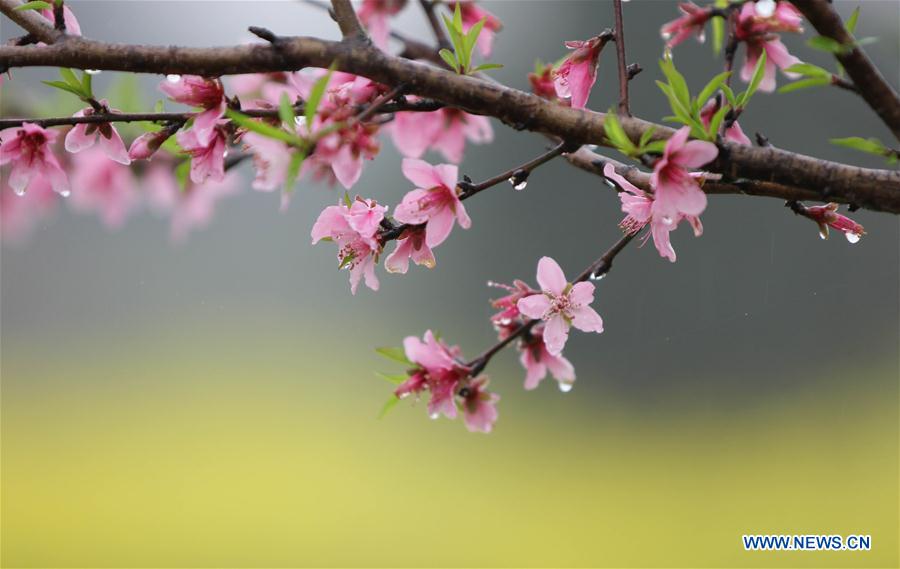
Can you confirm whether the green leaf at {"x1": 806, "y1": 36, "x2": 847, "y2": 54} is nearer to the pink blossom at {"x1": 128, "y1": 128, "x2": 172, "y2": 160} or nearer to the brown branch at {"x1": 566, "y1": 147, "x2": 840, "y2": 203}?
the brown branch at {"x1": 566, "y1": 147, "x2": 840, "y2": 203}

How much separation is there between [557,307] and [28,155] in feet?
1.50

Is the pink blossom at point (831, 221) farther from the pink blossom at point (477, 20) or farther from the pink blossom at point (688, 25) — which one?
the pink blossom at point (477, 20)

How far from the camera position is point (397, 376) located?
748mm

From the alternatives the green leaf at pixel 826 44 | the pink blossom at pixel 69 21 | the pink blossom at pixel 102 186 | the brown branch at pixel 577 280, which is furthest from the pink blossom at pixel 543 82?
the pink blossom at pixel 102 186

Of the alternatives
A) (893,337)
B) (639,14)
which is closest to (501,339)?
(639,14)

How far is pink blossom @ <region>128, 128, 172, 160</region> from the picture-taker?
0.62 m

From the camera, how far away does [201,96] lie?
590 mm

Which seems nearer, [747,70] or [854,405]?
[747,70]

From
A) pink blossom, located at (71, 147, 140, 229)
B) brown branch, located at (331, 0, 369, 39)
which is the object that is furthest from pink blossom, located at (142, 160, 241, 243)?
brown branch, located at (331, 0, 369, 39)

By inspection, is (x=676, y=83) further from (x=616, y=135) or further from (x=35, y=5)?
(x=35, y=5)

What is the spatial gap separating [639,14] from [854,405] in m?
1.75

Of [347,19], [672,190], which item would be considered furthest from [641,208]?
[347,19]

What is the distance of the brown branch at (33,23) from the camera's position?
1.92 ft

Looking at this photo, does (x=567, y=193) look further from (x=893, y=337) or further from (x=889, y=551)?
(x=889, y=551)
